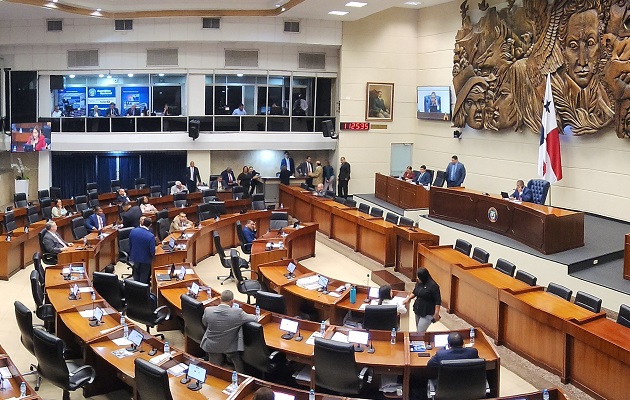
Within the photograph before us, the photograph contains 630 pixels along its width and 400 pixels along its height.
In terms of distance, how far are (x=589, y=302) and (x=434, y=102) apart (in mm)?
13194

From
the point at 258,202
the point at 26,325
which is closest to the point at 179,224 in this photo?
the point at 258,202

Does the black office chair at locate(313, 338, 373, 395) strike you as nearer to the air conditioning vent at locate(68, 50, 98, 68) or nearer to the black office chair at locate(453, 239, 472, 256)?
the black office chair at locate(453, 239, 472, 256)

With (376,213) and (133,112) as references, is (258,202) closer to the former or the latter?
(376,213)

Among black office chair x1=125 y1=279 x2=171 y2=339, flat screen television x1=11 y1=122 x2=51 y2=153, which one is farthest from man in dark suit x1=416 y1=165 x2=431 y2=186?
flat screen television x1=11 y1=122 x2=51 y2=153

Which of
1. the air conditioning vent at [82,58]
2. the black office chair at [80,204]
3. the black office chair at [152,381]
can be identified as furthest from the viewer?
the air conditioning vent at [82,58]

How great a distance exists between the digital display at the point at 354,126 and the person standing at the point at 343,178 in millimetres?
1112

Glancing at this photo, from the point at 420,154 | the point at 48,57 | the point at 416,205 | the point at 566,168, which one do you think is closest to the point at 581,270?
the point at 566,168

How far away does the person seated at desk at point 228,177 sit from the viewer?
21.2 meters

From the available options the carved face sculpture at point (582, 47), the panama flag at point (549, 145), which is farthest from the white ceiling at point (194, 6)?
the panama flag at point (549, 145)

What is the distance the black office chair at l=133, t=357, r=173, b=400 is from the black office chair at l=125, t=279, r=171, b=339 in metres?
2.79

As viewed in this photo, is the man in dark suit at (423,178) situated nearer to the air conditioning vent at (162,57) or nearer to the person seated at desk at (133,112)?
the air conditioning vent at (162,57)

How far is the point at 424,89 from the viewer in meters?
22.3

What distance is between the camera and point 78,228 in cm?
1438

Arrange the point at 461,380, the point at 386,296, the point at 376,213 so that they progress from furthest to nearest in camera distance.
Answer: the point at 376,213
the point at 386,296
the point at 461,380
